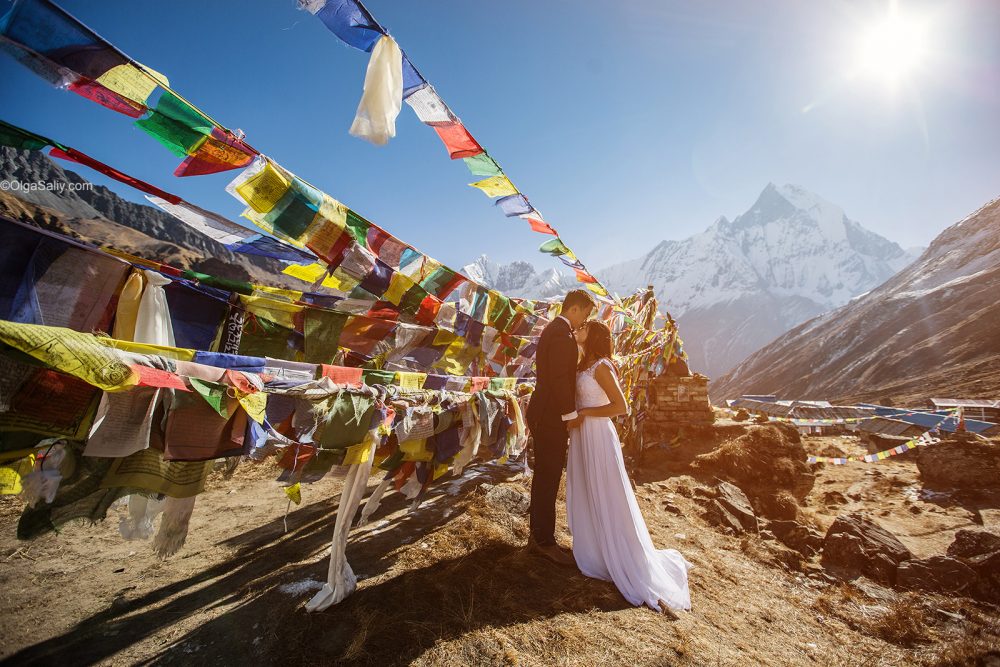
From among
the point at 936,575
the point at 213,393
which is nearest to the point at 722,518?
the point at 936,575

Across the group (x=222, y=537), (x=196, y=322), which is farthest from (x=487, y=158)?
(x=222, y=537)

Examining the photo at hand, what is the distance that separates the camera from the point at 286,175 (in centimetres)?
274

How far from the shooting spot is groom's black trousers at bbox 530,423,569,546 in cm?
344


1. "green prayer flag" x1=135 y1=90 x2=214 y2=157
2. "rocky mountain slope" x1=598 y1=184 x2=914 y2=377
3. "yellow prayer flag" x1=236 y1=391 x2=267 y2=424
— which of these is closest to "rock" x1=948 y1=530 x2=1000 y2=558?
"yellow prayer flag" x1=236 y1=391 x2=267 y2=424

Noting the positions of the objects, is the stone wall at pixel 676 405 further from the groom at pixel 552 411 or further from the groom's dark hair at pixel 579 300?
the groom's dark hair at pixel 579 300

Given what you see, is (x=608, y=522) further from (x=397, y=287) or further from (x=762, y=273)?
(x=762, y=273)

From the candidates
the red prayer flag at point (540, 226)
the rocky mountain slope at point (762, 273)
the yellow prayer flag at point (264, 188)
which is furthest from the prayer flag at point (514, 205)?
the rocky mountain slope at point (762, 273)

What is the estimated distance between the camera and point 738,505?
5820mm

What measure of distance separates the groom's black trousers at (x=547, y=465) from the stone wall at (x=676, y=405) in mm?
6840

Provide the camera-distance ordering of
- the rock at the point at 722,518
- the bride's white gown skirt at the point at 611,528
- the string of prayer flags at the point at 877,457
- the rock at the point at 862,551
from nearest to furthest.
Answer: the bride's white gown skirt at the point at 611,528, the rock at the point at 862,551, the rock at the point at 722,518, the string of prayer flags at the point at 877,457

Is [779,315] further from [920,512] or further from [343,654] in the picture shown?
[343,654]

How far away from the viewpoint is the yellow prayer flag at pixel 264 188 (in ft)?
8.53

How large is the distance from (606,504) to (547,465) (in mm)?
609

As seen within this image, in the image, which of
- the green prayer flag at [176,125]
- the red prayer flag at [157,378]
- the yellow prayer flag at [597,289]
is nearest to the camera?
the red prayer flag at [157,378]
